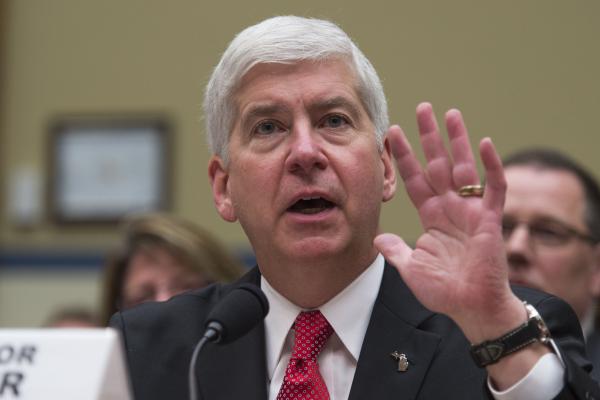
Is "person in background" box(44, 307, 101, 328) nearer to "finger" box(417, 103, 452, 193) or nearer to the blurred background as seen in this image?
the blurred background

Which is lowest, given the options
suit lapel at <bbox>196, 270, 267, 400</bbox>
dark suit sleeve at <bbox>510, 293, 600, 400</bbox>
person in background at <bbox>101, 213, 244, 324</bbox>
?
person in background at <bbox>101, 213, 244, 324</bbox>

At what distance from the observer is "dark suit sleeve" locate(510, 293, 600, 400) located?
2224mm

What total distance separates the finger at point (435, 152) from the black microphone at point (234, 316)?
0.46 m

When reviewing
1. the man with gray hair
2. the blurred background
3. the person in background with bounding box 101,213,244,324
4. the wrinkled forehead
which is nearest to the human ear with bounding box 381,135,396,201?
the man with gray hair

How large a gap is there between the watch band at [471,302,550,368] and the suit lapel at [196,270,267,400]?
0.61 meters

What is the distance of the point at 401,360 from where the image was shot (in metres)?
2.61

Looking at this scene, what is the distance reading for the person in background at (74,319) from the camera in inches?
223

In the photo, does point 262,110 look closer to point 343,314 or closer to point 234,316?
point 343,314

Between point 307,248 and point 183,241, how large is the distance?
1830 millimetres

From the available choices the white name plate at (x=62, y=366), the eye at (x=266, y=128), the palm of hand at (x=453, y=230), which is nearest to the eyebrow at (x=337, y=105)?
the eye at (x=266, y=128)

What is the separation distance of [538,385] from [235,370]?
80 cm

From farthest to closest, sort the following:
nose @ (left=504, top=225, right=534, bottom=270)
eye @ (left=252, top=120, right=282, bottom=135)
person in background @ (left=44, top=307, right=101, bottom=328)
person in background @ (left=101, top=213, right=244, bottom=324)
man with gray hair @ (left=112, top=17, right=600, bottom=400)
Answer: person in background @ (left=44, top=307, right=101, bottom=328) → person in background @ (left=101, top=213, right=244, bottom=324) → nose @ (left=504, top=225, right=534, bottom=270) → eye @ (left=252, top=120, right=282, bottom=135) → man with gray hair @ (left=112, top=17, right=600, bottom=400)

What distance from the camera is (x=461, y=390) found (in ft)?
8.34

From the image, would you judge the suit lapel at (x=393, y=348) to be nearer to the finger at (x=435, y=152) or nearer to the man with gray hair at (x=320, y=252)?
the man with gray hair at (x=320, y=252)
